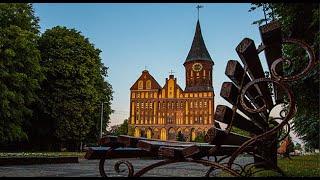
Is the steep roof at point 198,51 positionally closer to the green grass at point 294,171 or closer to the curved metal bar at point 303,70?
the green grass at point 294,171

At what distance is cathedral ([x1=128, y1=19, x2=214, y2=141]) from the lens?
9100 centimetres

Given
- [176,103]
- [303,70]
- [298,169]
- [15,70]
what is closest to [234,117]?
[303,70]

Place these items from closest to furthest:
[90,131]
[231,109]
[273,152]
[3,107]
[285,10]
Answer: [231,109]
[273,152]
[285,10]
[3,107]
[90,131]

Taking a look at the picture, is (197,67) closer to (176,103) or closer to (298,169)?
(176,103)

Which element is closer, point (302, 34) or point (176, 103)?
point (302, 34)

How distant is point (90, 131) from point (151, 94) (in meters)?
60.4

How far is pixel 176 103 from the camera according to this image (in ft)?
307

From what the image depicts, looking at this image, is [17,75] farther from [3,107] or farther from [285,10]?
[285,10]

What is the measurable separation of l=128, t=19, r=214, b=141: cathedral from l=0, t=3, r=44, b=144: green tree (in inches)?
2570

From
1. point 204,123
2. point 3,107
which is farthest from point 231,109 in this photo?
point 204,123

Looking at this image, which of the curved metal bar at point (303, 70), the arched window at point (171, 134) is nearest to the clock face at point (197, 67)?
the arched window at point (171, 134)

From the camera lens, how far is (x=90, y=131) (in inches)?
1409

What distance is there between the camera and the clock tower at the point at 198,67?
3787 inches

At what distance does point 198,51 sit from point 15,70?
250 ft
